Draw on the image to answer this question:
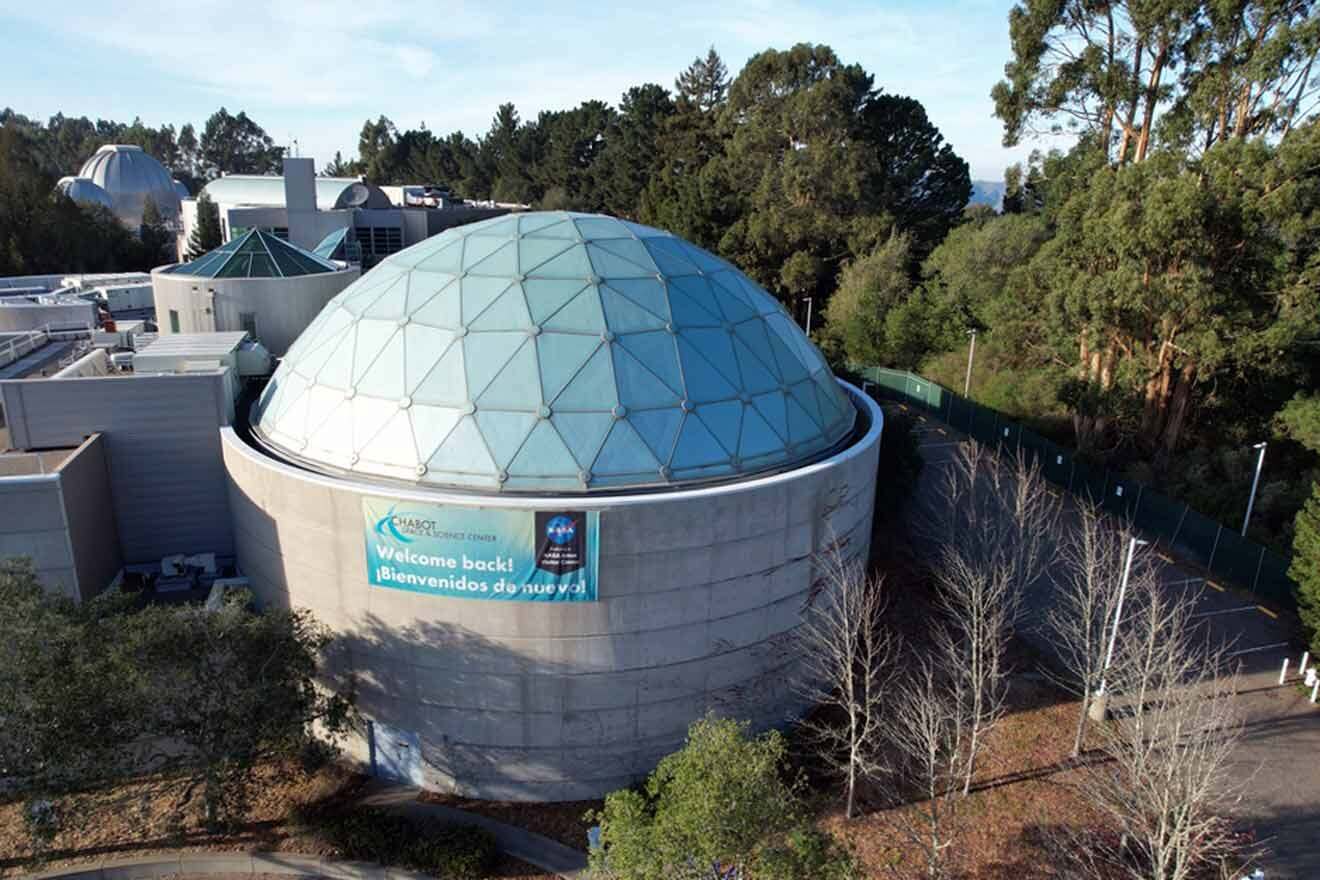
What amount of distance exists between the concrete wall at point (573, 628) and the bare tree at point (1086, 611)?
763 centimetres

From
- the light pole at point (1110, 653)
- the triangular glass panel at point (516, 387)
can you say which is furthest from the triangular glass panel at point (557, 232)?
the light pole at point (1110, 653)

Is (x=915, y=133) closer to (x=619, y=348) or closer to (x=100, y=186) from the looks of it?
(x=619, y=348)

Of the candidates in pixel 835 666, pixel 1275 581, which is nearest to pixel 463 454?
pixel 835 666

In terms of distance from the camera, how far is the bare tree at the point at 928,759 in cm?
1775

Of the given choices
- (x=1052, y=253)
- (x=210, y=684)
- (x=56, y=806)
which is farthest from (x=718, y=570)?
(x=1052, y=253)

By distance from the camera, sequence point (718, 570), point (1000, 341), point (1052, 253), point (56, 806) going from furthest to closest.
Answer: point (1000, 341) → point (1052, 253) → point (718, 570) → point (56, 806)

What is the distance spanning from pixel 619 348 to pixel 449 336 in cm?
447

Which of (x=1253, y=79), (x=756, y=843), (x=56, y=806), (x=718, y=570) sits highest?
(x=1253, y=79)

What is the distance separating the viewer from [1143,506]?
37000 millimetres

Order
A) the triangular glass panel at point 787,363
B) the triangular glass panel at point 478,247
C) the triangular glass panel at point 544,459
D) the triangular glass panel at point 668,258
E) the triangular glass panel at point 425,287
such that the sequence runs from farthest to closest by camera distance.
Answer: the triangular glass panel at point 668,258
the triangular glass panel at point 787,363
the triangular glass panel at point 478,247
the triangular glass panel at point 425,287
the triangular glass panel at point 544,459

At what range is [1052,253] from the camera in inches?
1646

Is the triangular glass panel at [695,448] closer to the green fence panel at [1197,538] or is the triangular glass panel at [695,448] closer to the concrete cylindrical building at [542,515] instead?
the concrete cylindrical building at [542,515]

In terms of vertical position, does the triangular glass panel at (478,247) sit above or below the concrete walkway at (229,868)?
above

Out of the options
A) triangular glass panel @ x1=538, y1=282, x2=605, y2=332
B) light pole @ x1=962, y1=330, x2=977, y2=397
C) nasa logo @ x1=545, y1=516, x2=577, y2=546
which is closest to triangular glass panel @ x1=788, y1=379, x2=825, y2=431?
triangular glass panel @ x1=538, y1=282, x2=605, y2=332
